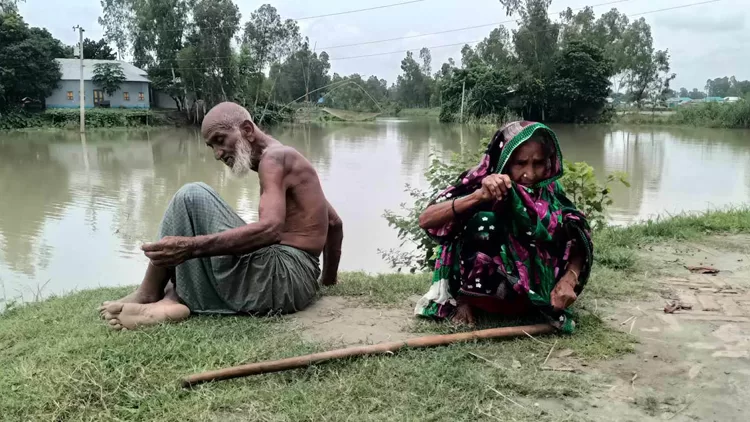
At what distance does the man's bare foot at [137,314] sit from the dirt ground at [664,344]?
22.7 inches

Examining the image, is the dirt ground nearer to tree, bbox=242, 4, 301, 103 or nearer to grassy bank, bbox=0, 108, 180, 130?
grassy bank, bbox=0, 108, 180, 130

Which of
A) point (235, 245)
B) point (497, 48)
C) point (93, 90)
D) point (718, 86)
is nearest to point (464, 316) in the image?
point (235, 245)

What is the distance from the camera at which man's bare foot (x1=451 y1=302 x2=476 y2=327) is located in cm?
263

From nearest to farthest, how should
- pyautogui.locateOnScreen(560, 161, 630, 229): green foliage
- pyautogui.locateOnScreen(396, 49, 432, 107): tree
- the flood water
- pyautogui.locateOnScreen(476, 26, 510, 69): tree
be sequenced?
pyautogui.locateOnScreen(560, 161, 630, 229): green foliage
the flood water
pyautogui.locateOnScreen(476, 26, 510, 69): tree
pyautogui.locateOnScreen(396, 49, 432, 107): tree

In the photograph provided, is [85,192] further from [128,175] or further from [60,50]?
[60,50]

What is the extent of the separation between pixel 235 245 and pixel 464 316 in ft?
3.47

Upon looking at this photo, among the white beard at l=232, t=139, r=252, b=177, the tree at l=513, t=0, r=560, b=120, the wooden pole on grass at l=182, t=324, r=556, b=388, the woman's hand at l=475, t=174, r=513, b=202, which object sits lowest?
the wooden pole on grass at l=182, t=324, r=556, b=388

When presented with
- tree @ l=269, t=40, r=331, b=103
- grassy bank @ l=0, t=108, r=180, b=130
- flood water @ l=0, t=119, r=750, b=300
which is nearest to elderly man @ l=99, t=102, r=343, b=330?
flood water @ l=0, t=119, r=750, b=300

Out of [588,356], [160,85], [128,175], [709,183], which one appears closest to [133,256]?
[588,356]

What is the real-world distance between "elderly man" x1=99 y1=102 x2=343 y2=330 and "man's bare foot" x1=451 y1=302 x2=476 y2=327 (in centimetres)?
75

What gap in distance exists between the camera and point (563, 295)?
8.15 ft

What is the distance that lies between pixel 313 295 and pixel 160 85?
121ft

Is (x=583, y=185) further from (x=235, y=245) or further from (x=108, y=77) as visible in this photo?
(x=108, y=77)

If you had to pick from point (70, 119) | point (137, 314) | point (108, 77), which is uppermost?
point (108, 77)
